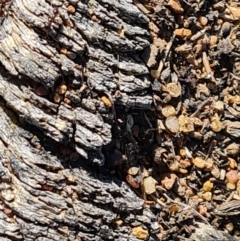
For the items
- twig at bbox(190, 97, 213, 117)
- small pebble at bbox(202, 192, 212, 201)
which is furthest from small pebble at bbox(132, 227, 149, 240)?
twig at bbox(190, 97, 213, 117)

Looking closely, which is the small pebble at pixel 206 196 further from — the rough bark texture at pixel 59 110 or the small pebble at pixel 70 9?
the small pebble at pixel 70 9

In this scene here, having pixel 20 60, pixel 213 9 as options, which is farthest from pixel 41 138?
pixel 213 9

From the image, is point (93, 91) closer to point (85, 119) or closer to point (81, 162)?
point (85, 119)

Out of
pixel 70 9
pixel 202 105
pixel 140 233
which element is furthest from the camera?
pixel 202 105

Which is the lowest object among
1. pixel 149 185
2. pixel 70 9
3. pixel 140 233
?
pixel 140 233

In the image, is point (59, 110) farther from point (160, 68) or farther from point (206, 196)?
point (206, 196)

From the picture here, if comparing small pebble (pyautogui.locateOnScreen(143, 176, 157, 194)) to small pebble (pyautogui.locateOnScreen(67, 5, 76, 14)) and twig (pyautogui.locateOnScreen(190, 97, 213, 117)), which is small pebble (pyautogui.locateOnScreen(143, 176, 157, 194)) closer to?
twig (pyautogui.locateOnScreen(190, 97, 213, 117))

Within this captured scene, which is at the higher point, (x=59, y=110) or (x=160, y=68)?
(x=160, y=68)

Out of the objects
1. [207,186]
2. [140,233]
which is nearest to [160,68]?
[207,186]
